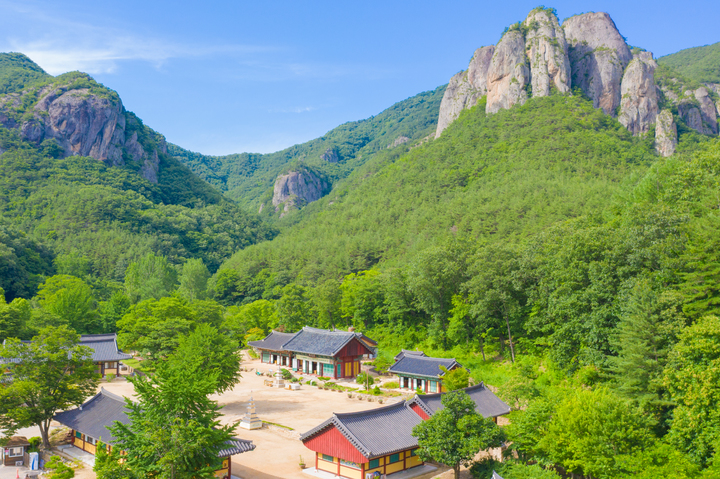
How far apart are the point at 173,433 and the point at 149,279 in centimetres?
7285

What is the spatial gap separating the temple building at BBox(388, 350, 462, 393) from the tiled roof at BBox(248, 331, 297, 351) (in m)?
18.1

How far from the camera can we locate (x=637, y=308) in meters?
27.0

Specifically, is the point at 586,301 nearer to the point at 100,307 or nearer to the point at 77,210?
the point at 100,307

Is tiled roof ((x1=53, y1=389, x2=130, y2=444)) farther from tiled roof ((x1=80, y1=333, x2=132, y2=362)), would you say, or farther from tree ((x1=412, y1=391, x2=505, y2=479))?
tiled roof ((x1=80, y1=333, x2=132, y2=362))

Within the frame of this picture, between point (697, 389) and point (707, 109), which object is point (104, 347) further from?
point (707, 109)

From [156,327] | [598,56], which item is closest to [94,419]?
[156,327]

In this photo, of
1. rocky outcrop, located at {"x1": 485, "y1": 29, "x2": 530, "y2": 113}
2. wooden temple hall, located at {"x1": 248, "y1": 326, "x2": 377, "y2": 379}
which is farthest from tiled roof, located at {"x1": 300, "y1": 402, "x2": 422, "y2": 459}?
rocky outcrop, located at {"x1": 485, "y1": 29, "x2": 530, "y2": 113}

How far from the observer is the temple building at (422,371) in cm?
4019

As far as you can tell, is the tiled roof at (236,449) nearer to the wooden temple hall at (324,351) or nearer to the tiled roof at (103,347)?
the wooden temple hall at (324,351)

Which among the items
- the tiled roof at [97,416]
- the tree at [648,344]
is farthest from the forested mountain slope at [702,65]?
the tiled roof at [97,416]

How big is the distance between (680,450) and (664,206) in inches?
750

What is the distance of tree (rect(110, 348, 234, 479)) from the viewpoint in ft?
55.8

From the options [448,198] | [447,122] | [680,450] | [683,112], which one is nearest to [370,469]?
[680,450]

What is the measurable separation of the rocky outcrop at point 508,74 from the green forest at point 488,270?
5401mm
